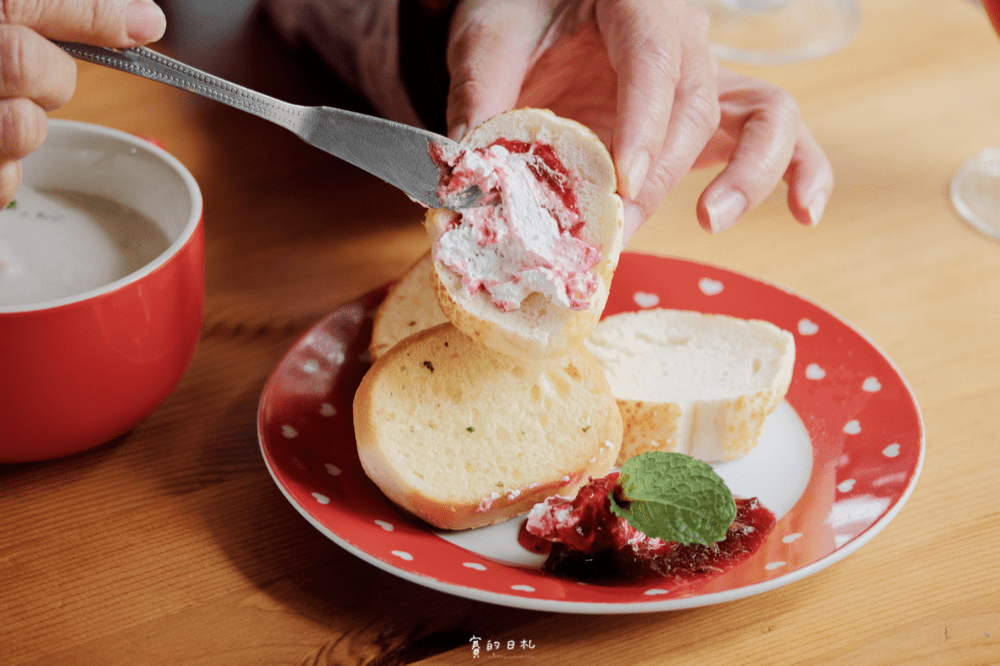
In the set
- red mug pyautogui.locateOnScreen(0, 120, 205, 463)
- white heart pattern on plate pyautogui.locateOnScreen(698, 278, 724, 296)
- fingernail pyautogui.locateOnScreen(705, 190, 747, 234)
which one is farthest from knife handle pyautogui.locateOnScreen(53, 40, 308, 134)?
white heart pattern on plate pyautogui.locateOnScreen(698, 278, 724, 296)

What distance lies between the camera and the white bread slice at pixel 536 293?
52.1 inches

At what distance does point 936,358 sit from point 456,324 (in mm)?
1022

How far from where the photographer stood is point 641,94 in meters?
1.56

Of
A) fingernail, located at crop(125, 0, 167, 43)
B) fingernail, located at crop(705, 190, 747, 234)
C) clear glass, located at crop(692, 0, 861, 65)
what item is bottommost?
clear glass, located at crop(692, 0, 861, 65)

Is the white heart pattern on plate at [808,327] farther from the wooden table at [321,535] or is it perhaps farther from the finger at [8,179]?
the finger at [8,179]

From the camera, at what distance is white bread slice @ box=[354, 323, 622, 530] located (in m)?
1.37

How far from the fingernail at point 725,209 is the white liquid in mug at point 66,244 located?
3.19ft

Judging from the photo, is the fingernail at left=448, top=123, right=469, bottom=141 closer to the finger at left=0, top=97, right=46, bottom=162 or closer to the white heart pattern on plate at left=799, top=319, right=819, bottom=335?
the finger at left=0, top=97, right=46, bottom=162

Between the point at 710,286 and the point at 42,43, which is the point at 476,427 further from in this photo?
the point at 42,43

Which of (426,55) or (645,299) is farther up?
(426,55)

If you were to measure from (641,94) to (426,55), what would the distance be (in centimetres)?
74

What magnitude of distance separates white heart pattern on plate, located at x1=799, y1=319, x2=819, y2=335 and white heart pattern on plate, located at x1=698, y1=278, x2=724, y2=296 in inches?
6.9

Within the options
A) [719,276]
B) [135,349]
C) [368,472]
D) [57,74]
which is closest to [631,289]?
[719,276]

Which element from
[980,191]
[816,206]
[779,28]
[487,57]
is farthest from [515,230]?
[779,28]
